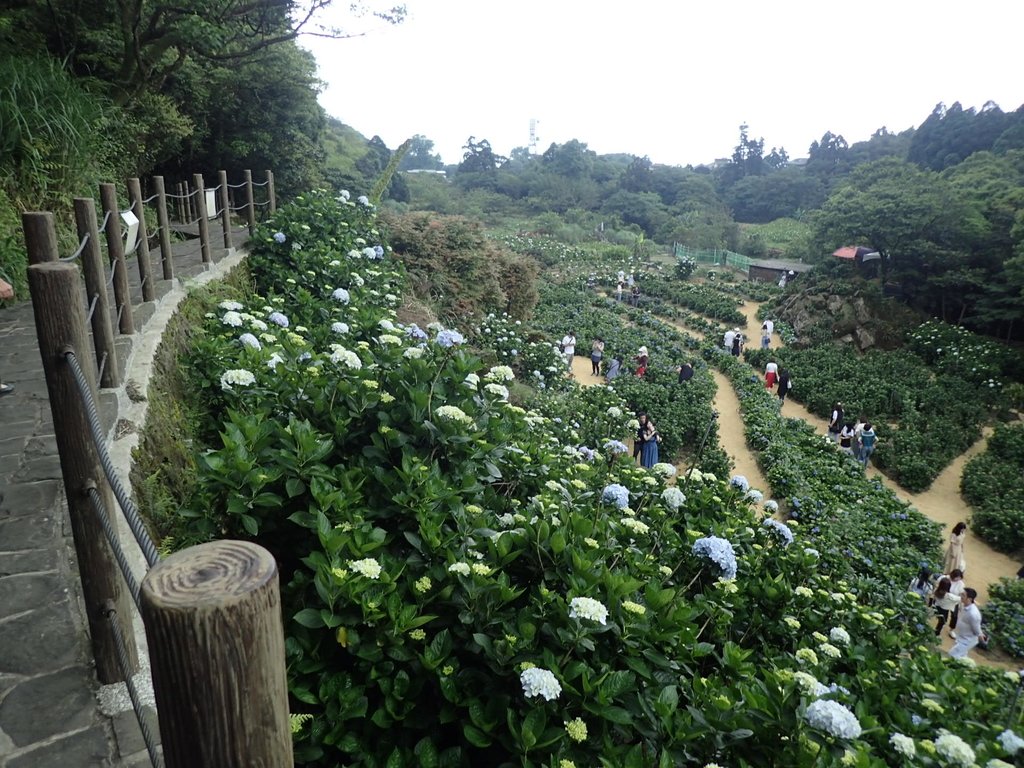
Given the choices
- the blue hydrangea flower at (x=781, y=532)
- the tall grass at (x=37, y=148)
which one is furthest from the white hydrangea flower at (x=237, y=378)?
the tall grass at (x=37, y=148)

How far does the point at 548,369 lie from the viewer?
13.9 metres

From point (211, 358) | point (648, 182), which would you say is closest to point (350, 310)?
point (211, 358)

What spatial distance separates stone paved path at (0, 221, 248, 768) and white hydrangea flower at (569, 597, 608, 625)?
1.45 meters

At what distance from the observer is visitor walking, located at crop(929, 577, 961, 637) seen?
7.60 metres

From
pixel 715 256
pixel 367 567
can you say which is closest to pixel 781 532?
Result: pixel 367 567

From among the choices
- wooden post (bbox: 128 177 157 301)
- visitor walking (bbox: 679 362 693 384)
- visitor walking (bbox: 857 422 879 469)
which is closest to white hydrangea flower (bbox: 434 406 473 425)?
wooden post (bbox: 128 177 157 301)

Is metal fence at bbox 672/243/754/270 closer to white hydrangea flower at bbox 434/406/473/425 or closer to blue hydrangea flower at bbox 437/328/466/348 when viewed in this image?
blue hydrangea flower at bbox 437/328/466/348

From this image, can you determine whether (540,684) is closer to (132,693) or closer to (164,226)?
(132,693)

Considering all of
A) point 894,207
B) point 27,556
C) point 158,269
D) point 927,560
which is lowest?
point 927,560

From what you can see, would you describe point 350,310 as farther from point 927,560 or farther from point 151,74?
point 927,560

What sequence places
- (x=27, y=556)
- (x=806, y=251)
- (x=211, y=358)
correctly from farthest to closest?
(x=806, y=251)
(x=211, y=358)
(x=27, y=556)

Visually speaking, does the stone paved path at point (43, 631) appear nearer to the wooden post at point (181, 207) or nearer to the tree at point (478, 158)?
the wooden post at point (181, 207)

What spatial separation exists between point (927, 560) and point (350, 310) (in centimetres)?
948

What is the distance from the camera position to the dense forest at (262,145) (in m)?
7.19
